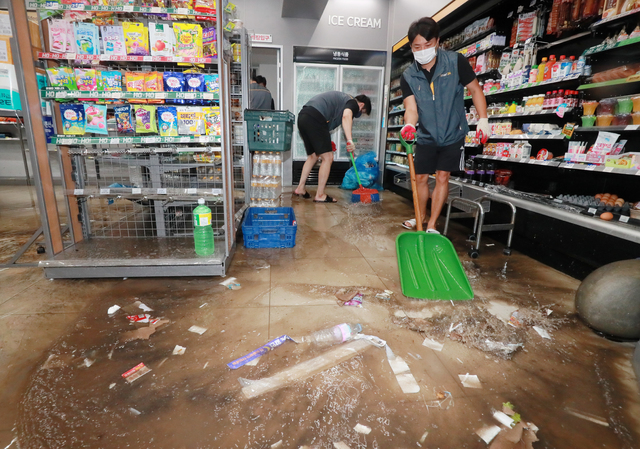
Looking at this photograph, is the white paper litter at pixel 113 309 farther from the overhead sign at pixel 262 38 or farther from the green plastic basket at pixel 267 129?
the overhead sign at pixel 262 38

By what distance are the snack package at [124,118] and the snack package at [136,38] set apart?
376 mm

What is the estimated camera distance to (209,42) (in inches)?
92.4

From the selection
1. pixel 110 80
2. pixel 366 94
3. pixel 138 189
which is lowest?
pixel 138 189

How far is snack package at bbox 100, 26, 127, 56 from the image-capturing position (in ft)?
7.51

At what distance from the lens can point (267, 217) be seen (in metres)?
3.36

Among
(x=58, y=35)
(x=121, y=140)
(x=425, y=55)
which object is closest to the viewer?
(x=58, y=35)

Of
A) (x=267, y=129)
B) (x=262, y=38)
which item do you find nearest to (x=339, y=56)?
(x=262, y=38)

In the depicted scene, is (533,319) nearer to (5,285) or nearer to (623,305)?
(623,305)

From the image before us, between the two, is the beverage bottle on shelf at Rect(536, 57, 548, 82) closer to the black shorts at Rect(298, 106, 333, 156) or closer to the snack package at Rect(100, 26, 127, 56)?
the black shorts at Rect(298, 106, 333, 156)

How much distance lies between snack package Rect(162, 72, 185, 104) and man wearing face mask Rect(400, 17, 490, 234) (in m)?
1.84

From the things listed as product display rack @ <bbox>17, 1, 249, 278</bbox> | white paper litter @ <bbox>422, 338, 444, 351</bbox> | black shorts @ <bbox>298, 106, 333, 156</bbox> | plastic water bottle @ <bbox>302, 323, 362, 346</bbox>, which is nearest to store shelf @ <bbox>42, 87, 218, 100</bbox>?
product display rack @ <bbox>17, 1, 249, 278</bbox>

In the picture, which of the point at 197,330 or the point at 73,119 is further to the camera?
the point at 73,119

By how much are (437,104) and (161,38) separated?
2.32 m

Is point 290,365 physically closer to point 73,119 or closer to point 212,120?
point 212,120
